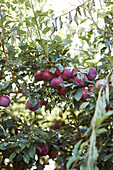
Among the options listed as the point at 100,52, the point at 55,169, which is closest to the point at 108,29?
the point at 100,52

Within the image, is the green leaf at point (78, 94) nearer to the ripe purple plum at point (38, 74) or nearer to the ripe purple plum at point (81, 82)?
the ripe purple plum at point (81, 82)

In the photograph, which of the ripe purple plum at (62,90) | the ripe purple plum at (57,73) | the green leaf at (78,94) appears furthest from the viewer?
the ripe purple plum at (57,73)

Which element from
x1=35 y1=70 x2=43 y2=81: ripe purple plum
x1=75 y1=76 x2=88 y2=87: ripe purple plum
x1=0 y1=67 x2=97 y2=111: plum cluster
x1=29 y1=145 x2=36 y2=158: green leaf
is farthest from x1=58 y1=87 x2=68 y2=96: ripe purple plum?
x1=29 y1=145 x2=36 y2=158: green leaf

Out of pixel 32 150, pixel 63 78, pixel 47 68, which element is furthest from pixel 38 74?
pixel 32 150

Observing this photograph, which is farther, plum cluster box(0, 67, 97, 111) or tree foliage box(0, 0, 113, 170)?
tree foliage box(0, 0, 113, 170)

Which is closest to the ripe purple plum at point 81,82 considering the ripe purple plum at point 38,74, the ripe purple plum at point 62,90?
the ripe purple plum at point 62,90

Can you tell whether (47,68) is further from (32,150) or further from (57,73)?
(32,150)

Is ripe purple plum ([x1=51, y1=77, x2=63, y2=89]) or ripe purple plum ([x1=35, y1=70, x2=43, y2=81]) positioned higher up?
ripe purple plum ([x1=35, y1=70, x2=43, y2=81])

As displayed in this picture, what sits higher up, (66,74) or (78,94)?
(66,74)

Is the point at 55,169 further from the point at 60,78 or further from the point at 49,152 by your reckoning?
the point at 60,78

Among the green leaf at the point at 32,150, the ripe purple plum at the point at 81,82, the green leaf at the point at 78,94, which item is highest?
the ripe purple plum at the point at 81,82

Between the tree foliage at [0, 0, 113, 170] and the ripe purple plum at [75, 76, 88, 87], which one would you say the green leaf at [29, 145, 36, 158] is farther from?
the ripe purple plum at [75, 76, 88, 87]

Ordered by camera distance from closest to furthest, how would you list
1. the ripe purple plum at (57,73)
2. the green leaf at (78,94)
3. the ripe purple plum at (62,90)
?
the green leaf at (78,94) < the ripe purple plum at (62,90) < the ripe purple plum at (57,73)

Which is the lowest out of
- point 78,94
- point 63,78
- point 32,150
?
point 32,150
